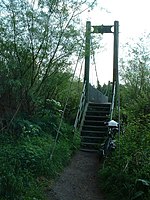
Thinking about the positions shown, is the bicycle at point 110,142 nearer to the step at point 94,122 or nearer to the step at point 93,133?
the step at point 93,133

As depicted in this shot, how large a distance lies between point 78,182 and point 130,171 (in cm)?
116

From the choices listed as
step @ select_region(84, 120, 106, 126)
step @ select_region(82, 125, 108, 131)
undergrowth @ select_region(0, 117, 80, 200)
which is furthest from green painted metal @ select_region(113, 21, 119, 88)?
undergrowth @ select_region(0, 117, 80, 200)

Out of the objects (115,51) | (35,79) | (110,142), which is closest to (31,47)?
(35,79)

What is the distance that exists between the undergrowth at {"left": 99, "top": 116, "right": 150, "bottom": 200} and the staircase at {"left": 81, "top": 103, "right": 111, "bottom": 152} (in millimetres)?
2589

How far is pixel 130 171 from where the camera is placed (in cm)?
488

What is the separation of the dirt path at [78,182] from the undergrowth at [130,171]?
214 mm

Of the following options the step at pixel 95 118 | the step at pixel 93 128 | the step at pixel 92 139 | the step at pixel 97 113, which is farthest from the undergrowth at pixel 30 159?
the step at pixel 97 113

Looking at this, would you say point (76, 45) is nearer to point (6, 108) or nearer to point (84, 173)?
point (6, 108)

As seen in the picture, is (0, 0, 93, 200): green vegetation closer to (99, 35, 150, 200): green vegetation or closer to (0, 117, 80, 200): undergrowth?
(0, 117, 80, 200): undergrowth

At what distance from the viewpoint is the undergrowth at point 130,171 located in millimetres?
4480

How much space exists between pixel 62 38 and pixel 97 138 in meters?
3.05

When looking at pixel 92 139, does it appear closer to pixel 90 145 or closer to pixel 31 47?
pixel 90 145

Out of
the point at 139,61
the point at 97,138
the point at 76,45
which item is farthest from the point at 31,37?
the point at 139,61

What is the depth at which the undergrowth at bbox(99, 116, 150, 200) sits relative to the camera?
4480mm
